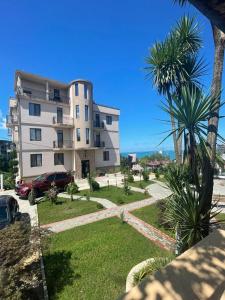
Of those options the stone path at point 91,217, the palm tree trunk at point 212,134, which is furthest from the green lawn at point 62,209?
the palm tree trunk at point 212,134

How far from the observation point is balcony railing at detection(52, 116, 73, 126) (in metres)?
31.0

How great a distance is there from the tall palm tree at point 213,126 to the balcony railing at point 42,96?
1017 inches

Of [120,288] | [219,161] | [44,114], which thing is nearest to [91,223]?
[120,288]

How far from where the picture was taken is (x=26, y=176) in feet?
89.7

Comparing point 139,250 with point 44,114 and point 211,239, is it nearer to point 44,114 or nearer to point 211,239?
point 211,239

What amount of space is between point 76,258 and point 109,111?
33.1 metres

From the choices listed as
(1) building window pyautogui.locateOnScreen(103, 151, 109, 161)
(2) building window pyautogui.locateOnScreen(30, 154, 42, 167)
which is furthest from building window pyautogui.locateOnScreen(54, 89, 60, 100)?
(1) building window pyautogui.locateOnScreen(103, 151, 109, 161)

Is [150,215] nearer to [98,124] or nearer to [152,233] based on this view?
[152,233]

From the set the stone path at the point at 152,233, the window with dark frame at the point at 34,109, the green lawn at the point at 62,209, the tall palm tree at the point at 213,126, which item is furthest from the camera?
the window with dark frame at the point at 34,109

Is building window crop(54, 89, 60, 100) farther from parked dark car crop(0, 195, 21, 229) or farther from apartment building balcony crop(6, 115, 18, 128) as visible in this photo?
parked dark car crop(0, 195, 21, 229)

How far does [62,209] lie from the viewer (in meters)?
14.1

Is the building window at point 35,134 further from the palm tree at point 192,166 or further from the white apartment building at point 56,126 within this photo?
the palm tree at point 192,166

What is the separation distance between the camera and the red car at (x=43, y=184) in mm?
18089

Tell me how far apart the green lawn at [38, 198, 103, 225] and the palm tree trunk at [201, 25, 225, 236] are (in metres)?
8.64
